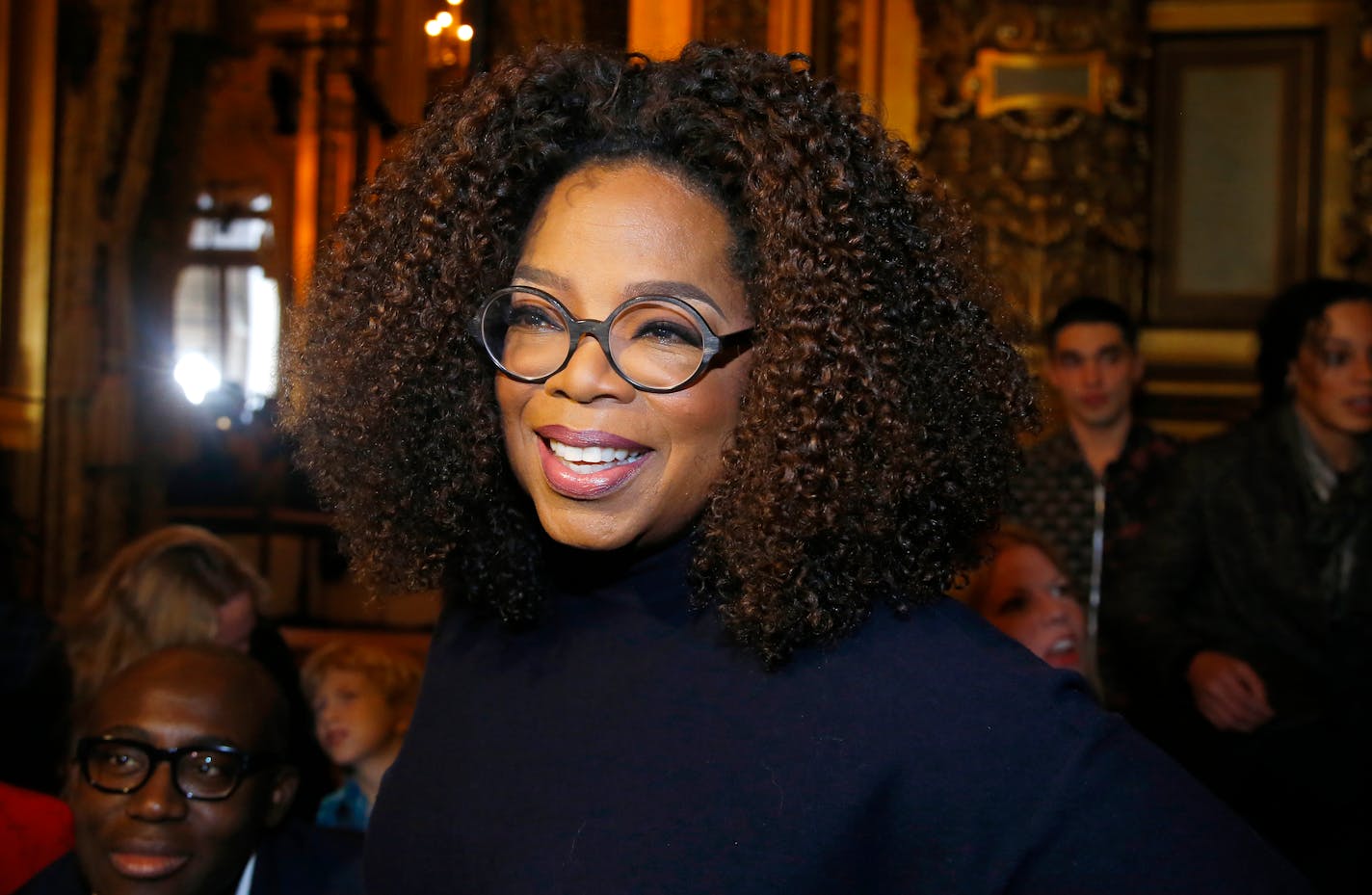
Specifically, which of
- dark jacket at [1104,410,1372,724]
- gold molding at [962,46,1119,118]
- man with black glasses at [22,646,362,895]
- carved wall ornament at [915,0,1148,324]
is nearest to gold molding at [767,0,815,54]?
carved wall ornament at [915,0,1148,324]

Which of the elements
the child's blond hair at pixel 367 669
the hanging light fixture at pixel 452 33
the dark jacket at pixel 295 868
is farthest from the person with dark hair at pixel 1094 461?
the dark jacket at pixel 295 868

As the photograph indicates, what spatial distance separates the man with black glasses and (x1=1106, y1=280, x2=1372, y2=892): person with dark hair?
1.88 meters

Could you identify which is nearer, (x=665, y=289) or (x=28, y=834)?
(x=665, y=289)

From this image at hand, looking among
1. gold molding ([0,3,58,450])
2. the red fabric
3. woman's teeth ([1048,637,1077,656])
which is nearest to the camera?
the red fabric

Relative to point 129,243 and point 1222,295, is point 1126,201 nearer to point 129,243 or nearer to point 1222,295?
point 1222,295

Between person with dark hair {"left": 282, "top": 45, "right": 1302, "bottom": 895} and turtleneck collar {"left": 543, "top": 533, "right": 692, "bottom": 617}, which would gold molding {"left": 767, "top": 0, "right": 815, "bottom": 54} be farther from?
turtleneck collar {"left": 543, "top": 533, "right": 692, "bottom": 617}

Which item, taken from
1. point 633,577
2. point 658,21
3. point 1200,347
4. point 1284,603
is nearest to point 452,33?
point 658,21

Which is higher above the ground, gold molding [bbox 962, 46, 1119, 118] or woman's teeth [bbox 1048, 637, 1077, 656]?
gold molding [bbox 962, 46, 1119, 118]

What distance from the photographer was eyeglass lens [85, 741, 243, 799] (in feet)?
7.24

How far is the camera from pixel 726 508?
57.0 inches

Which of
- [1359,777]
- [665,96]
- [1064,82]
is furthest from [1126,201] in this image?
[665,96]

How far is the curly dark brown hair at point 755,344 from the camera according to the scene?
1.40 m

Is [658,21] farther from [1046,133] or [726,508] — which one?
[1046,133]

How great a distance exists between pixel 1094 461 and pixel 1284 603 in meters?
0.76
